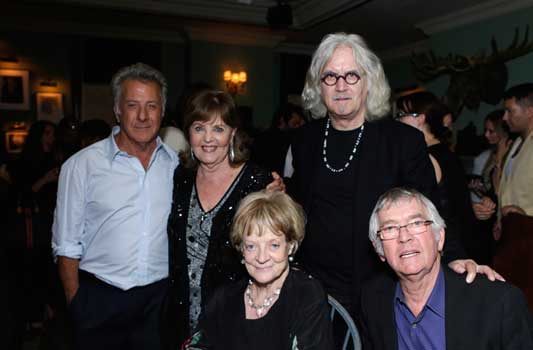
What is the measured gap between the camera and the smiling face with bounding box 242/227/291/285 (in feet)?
5.28

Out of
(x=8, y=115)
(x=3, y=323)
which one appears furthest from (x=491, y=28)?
(x=8, y=115)

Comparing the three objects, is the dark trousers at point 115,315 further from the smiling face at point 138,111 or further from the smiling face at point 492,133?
the smiling face at point 492,133

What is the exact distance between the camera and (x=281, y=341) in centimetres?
157

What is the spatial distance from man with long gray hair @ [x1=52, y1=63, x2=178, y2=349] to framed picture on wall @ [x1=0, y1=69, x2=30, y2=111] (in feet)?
23.5

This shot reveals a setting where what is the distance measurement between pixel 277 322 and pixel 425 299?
469 millimetres

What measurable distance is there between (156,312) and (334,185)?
96 centimetres

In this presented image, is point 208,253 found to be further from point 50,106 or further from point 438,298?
point 50,106

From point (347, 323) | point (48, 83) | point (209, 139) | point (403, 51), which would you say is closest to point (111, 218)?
point (209, 139)

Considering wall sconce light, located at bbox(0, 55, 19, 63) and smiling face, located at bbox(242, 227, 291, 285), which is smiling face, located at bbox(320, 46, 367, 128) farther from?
wall sconce light, located at bbox(0, 55, 19, 63)

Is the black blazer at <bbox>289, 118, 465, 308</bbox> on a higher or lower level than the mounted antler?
lower

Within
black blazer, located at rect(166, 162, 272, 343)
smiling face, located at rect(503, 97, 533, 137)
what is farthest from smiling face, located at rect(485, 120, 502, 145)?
black blazer, located at rect(166, 162, 272, 343)

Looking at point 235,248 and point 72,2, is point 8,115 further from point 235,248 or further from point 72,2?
point 235,248

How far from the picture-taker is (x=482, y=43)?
22.9ft

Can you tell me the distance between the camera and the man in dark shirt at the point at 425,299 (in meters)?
1.34
